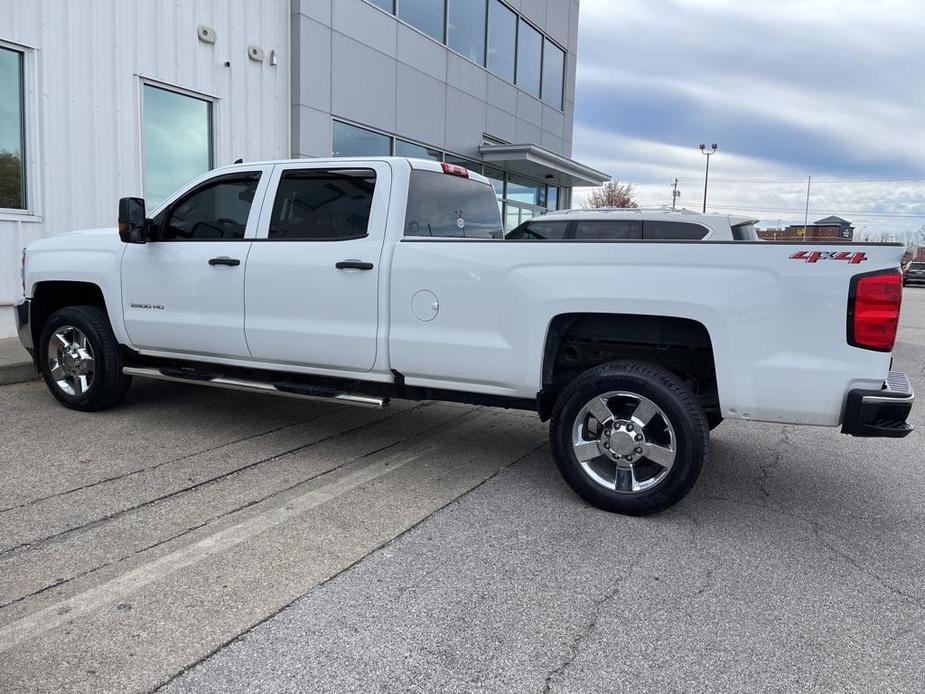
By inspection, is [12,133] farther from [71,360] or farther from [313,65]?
[313,65]

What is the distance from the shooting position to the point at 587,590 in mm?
3201

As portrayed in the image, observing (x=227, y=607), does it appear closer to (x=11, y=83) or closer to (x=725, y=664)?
(x=725, y=664)

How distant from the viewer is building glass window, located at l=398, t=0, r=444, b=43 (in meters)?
14.4

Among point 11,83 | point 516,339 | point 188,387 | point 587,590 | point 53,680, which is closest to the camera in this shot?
point 53,680

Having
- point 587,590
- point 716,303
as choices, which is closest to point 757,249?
point 716,303

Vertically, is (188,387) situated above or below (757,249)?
below

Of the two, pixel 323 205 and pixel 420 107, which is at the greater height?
pixel 420 107

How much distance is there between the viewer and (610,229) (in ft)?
29.3

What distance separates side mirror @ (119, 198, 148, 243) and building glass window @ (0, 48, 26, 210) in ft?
13.9

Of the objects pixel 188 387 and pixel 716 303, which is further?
pixel 188 387

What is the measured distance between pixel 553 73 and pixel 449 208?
60.8 feet

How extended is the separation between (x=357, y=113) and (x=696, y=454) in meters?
10.9

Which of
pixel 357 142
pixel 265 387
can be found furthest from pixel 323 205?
pixel 357 142

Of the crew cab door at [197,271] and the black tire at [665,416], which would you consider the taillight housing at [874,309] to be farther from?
the crew cab door at [197,271]
